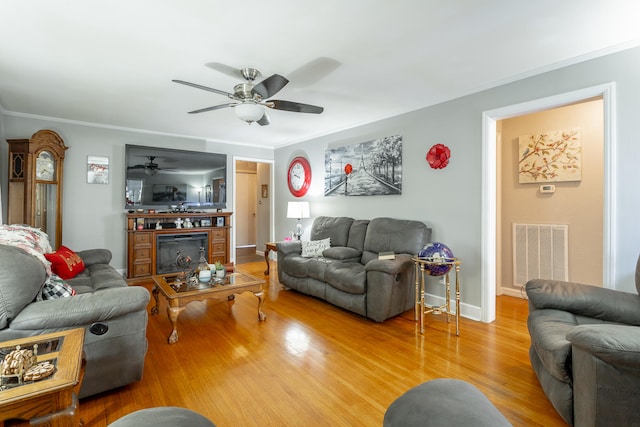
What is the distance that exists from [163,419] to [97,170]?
16.2ft

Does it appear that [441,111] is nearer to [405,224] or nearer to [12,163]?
[405,224]

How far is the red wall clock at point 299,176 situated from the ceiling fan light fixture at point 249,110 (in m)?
2.90

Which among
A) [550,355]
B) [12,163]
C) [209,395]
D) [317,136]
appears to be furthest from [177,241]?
[550,355]

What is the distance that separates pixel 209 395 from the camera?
1.99 meters

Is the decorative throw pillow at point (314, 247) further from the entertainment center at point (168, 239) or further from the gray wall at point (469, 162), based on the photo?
the entertainment center at point (168, 239)

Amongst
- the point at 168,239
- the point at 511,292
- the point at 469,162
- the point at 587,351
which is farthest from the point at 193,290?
the point at 511,292

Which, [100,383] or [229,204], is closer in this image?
[100,383]

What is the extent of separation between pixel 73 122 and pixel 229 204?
2.67 metres

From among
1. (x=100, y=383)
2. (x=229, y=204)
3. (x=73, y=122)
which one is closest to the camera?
(x=100, y=383)

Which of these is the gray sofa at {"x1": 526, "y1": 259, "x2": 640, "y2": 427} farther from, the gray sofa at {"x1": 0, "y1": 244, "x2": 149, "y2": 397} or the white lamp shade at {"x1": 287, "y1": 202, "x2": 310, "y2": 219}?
the white lamp shade at {"x1": 287, "y1": 202, "x2": 310, "y2": 219}

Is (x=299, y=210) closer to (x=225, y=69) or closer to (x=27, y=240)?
(x=225, y=69)

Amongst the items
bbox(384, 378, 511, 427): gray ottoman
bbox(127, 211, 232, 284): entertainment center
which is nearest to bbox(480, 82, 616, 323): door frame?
bbox(384, 378, 511, 427): gray ottoman

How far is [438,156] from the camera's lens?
11.8ft

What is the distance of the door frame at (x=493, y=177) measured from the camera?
2453 millimetres
